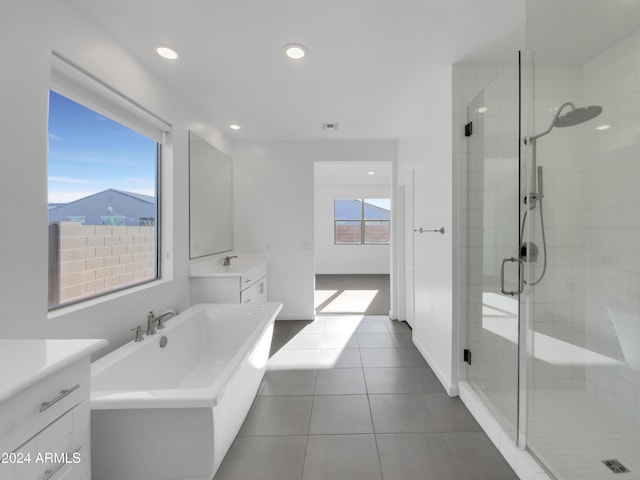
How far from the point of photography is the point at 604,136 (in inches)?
52.1

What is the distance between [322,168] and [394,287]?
130 inches

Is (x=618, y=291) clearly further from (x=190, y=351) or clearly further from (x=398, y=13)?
(x=190, y=351)

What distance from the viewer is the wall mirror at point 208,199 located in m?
2.89

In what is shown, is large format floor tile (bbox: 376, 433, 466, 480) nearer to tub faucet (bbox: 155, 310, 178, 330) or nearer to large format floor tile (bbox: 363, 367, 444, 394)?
large format floor tile (bbox: 363, 367, 444, 394)

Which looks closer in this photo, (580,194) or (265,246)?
(580,194)

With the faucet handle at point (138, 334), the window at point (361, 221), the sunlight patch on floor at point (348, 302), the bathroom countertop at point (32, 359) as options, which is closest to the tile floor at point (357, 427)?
the faucet handle at point (138, 334)

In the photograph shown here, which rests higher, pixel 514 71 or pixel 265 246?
pixel 514 71

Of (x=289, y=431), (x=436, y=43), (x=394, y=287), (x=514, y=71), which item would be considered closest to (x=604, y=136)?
(x=514, y=71)

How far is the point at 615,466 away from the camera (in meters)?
1.28

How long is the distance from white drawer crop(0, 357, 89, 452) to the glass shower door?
6.93 feet

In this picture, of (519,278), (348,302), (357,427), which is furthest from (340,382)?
(348,302)

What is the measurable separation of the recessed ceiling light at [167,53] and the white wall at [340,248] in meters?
6.03

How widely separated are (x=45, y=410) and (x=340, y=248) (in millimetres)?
7387

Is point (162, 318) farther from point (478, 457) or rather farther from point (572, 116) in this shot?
point (572, 116)
